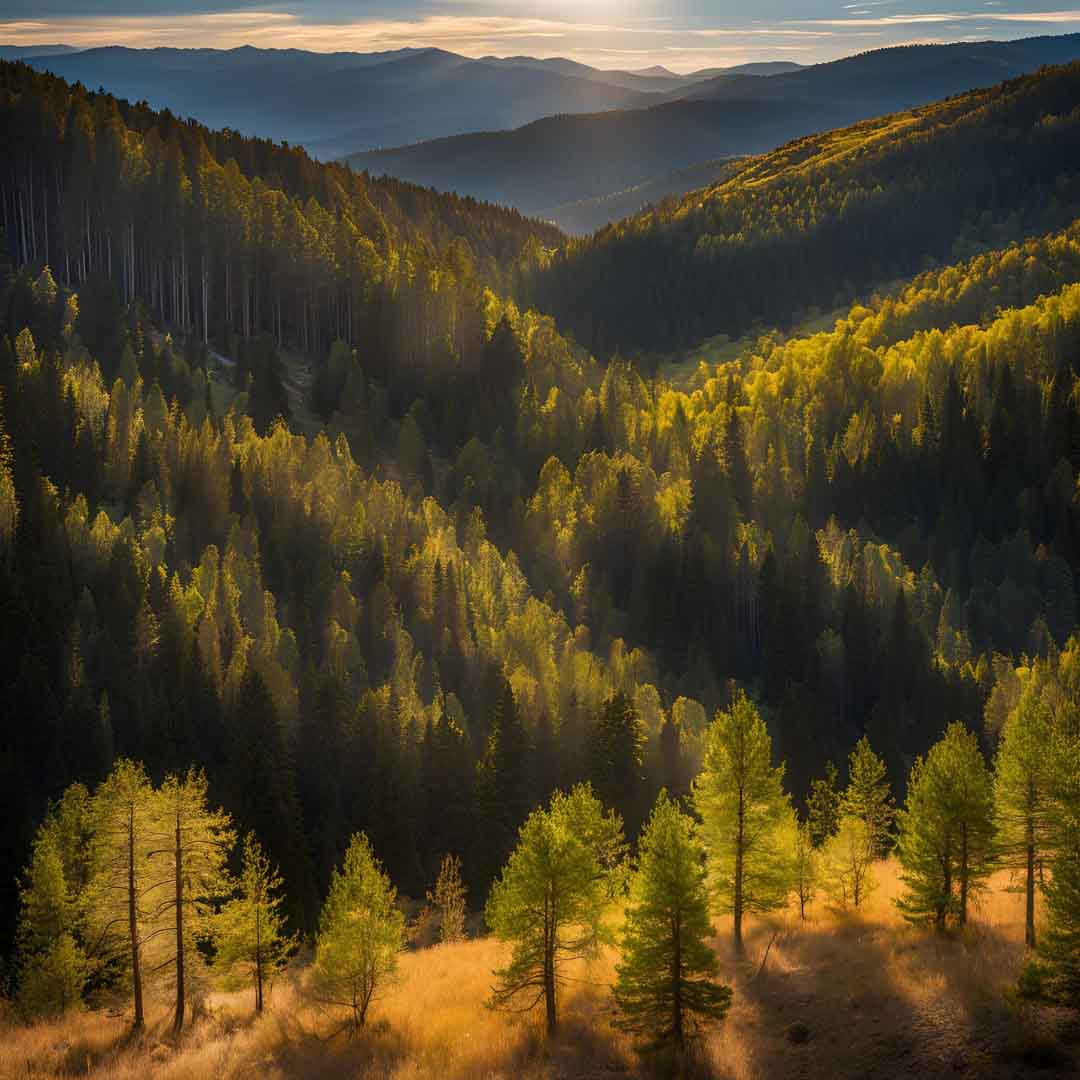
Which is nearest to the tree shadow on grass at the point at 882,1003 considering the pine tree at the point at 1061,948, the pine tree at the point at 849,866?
the pine tree at the point at 1061,948

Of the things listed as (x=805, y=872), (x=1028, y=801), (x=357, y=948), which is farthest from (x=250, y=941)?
(x=1028, y=801)

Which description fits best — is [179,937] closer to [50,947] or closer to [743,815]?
[50,947]

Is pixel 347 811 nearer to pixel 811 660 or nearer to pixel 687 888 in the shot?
pixel 687 888

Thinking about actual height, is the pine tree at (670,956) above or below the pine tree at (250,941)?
above

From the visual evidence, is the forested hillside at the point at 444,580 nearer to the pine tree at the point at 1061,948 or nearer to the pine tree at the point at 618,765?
the pine tree at the point at 618,765

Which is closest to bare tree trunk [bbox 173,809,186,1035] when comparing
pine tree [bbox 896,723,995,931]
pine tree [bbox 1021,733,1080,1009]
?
pine tree [bbox 896,723,995,931]

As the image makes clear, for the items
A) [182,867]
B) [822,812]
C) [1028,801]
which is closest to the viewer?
[1028,801]

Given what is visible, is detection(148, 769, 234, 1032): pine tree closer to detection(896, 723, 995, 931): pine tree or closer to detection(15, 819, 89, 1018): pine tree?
detection(15, 819, 89, 1018): pine tree
